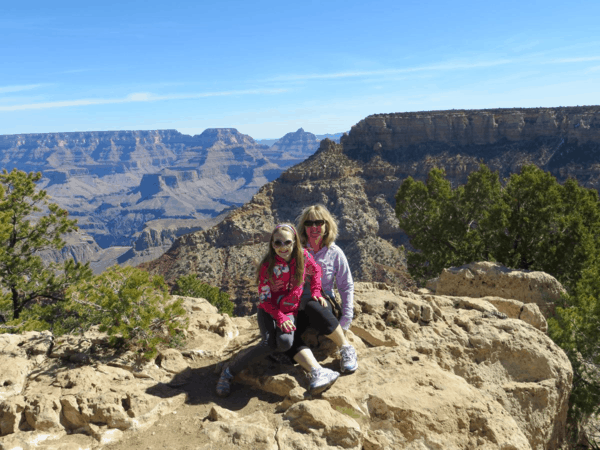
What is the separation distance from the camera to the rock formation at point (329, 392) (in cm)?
597

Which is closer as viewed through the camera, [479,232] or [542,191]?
[542,191]

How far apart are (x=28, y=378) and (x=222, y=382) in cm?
332

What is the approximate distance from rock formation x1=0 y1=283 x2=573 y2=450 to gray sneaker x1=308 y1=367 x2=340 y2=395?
0.14m

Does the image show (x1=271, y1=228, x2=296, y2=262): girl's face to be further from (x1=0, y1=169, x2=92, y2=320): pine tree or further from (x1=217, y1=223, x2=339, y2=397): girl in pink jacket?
(x1=0, y1=169, x2=92, y2=320): pine tree

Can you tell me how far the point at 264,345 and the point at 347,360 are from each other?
1.36 m

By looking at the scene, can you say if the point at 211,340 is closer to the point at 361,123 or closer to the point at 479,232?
the point at 479,232

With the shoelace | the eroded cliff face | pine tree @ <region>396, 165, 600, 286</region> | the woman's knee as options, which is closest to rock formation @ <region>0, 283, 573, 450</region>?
the shoelace

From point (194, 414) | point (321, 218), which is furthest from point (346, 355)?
point (194, 414)

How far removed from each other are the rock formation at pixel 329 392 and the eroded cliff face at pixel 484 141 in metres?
91.9

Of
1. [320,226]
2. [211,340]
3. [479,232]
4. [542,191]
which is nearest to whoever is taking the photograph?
[320,226]

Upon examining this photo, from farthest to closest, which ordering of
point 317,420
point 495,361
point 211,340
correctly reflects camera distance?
point 211,340
point 495,361
point 317,420

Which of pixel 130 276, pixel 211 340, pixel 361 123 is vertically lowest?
pixel 211 340

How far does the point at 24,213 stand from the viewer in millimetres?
20344

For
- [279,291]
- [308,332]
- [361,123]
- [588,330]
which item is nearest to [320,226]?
[279,291]
